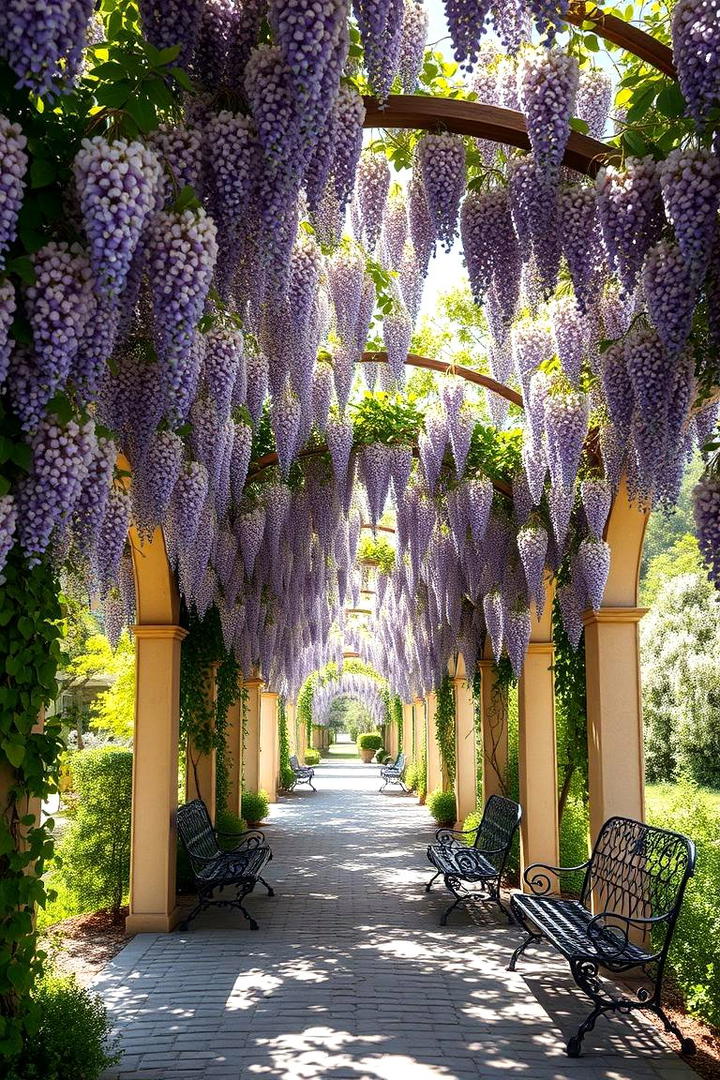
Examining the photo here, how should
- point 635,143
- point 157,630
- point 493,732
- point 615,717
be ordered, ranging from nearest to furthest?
point 635,143, point 615,717, point 157,630, point 493,732

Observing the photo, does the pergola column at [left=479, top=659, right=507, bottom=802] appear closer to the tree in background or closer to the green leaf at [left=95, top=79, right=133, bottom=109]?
the tree in background

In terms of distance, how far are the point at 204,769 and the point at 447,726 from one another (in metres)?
4.94

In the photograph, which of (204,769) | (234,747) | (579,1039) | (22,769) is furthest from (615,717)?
(234,747)

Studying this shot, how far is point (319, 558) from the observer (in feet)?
29.7

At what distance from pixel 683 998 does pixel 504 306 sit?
365 centimetres

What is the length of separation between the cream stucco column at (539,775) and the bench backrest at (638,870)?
5.47 feet

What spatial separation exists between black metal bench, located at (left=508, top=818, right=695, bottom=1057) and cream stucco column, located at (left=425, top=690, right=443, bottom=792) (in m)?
8.58

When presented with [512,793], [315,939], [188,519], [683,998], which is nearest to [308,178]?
[188,519]

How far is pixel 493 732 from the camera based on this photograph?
31.2ft

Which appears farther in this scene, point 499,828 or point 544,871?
point 499,828

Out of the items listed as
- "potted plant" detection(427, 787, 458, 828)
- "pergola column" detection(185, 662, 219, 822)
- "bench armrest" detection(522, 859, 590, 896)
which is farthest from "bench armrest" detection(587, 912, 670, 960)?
"potted plant" detection(427, 787, 458, 828)

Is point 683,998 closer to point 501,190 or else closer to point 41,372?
point 501,190

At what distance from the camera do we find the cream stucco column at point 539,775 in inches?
295

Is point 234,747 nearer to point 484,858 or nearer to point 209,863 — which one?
point 209,863
